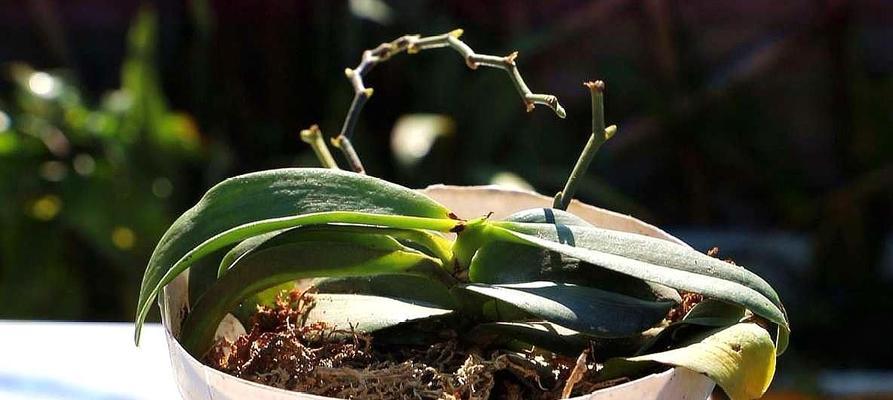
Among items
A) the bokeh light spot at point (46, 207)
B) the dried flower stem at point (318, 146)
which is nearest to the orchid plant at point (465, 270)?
the dried flower stem at point (318, 146)

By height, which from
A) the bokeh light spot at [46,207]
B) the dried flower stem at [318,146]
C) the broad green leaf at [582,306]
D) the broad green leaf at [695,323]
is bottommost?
the bokeh light spot at [46,207]

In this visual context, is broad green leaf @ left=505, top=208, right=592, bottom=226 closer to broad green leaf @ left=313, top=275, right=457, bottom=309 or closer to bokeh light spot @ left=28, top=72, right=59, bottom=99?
broad green leaf @ left=313, top=275, right=457, bottom=309

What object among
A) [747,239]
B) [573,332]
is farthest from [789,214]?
[573,332]

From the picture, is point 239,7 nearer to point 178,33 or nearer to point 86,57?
point 178,33

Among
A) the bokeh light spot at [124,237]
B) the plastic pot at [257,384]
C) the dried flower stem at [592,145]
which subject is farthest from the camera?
the bokeh light spot at [124,237]

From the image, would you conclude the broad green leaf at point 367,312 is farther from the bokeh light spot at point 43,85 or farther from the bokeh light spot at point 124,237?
the bokeh light spot at point 43,85

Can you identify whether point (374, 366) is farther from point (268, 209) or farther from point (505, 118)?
point (505, 118)

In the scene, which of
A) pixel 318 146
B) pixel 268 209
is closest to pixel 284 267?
pixel 268 209
